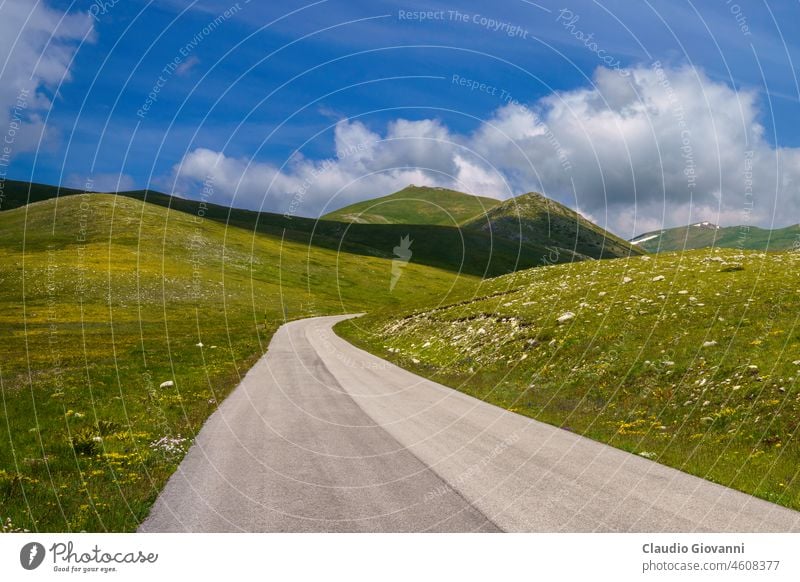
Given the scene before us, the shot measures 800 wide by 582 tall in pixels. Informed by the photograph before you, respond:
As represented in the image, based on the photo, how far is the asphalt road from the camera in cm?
911

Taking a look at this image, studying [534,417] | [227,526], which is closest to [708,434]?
[534,417]

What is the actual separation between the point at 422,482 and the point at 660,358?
1557 cm

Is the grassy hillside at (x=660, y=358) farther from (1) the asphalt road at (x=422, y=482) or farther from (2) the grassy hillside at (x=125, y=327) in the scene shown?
(2) the grassy hillside at (x=125, y=327)
